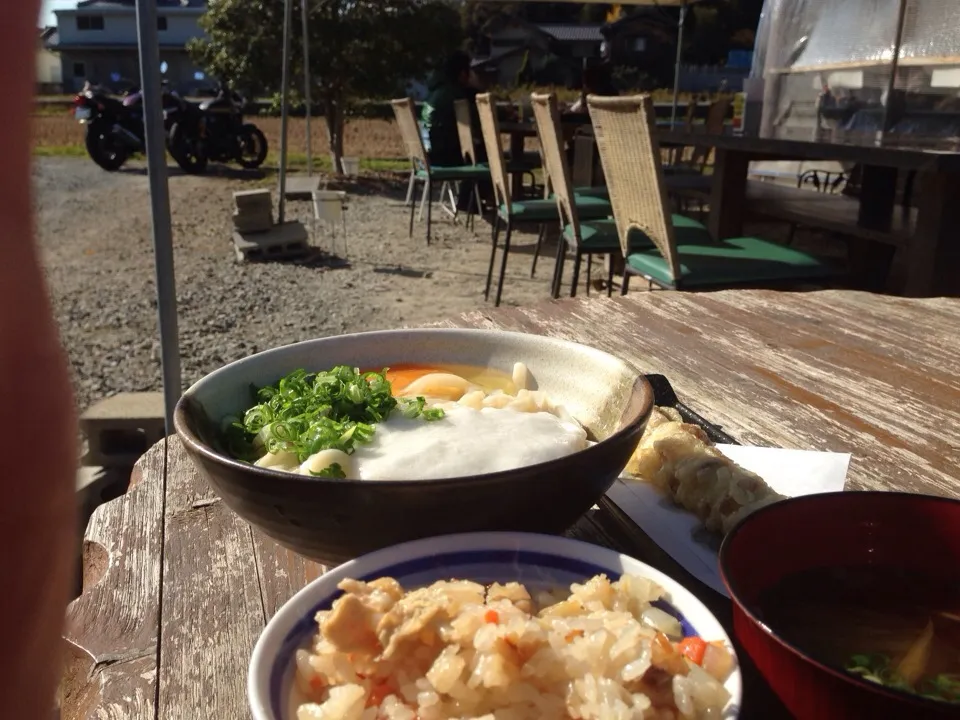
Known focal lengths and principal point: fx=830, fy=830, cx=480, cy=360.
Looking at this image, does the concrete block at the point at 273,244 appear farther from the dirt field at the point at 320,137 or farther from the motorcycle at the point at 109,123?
the dirt field at the point at 320,137

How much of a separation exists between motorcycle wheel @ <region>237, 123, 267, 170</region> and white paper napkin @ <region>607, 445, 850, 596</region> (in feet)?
45.0

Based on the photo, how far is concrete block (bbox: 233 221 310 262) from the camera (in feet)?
22.4

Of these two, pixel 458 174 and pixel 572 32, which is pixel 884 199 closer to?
pixel 458 174

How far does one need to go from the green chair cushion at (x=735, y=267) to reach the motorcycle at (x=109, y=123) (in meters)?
11.8

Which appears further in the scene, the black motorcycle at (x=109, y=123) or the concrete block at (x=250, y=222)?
Answer: the black motorcycle at (x=109, y=123)

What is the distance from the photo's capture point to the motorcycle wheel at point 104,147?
13.0 m

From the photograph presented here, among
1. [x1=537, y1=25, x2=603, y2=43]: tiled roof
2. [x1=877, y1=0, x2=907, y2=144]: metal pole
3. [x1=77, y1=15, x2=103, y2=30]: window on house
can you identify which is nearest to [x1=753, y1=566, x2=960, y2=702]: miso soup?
[x1=877, y1=0, x2=907, y2=144]: metal pole

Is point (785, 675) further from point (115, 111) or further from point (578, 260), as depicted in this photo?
point (115, 111)

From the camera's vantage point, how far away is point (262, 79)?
1346cm

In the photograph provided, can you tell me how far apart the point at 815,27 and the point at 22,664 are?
784 centimetres

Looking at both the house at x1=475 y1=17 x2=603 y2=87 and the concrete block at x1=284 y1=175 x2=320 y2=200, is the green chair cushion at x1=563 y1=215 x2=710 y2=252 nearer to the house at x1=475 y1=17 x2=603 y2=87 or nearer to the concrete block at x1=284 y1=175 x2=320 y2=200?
the concrete block at x1=284 y1=175 x2=320 y2=200

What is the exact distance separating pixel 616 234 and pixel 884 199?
131 cm

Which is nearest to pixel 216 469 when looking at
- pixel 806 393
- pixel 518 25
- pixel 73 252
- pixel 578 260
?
pixel 806 393

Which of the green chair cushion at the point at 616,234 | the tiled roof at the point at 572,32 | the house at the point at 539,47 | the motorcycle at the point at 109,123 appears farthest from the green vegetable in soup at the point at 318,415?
the tiled roof at the point at 572,32
